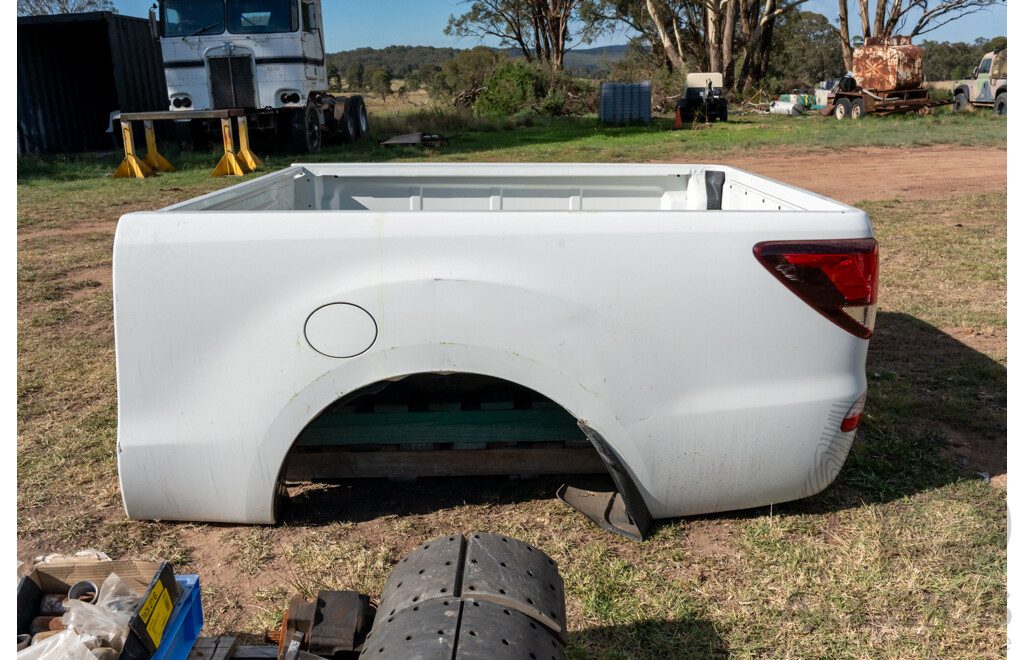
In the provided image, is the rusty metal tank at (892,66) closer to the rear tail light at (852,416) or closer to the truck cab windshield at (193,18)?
the truck cab windshield at (193,18)

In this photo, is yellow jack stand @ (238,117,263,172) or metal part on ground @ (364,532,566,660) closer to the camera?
metal part on ground @ (364,532,566,660)

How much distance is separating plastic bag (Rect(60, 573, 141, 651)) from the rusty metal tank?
29001 millimetres

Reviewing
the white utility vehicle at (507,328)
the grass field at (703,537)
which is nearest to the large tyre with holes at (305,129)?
the grass field at (703,537)

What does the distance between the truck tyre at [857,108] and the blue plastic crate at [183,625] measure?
93.3 ft

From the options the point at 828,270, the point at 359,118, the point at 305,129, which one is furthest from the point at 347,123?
the point at 828,270

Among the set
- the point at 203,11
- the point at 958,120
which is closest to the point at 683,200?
the point at 203,11

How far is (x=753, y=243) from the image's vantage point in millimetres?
2594

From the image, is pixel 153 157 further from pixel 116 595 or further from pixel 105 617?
pixel 105 617

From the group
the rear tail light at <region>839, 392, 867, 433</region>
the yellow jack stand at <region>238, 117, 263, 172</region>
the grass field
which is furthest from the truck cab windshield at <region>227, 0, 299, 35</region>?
the rear tail light at <region>839, 392, 867, 433</region>

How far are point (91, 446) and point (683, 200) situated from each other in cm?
345

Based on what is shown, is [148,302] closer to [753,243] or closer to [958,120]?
[753,243]

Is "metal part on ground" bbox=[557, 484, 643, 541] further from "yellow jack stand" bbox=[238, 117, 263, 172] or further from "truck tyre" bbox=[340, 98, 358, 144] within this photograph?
"truck tyre" bbox=[340, 98, 358, 144]

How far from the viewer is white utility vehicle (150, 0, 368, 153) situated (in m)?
15.7

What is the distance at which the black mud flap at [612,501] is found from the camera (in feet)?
8.87
